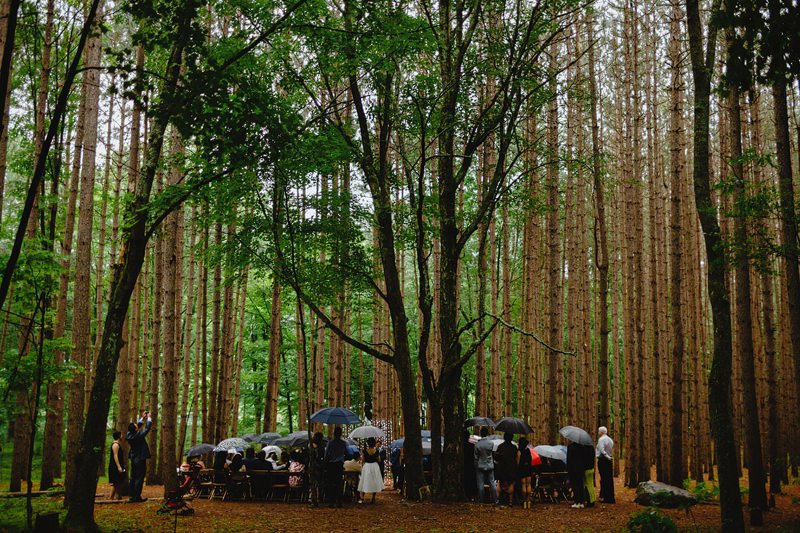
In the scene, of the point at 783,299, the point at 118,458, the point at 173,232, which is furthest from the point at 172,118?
the point at 783,299

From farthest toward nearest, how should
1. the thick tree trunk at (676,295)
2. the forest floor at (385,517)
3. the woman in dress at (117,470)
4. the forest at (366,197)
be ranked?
the woman in dress at (117,470), the thick tree trunk at (676,295), the forest floor at (385,517), the forest at (366,197)

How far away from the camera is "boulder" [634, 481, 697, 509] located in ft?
32.1

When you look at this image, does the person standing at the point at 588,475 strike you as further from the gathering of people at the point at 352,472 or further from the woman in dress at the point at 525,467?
the woman in dress at the point at 525,467

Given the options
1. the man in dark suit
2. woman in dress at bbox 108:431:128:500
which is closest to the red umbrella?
the man in dark suit

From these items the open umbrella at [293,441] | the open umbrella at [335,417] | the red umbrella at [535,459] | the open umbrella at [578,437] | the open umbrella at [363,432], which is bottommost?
the red umbrella at [535,459]

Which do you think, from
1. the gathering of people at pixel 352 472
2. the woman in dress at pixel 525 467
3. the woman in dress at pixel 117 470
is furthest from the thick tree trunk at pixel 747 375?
the woman in dress at pixel 117 470

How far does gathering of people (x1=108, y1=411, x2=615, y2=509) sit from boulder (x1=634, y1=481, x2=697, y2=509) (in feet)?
2.27

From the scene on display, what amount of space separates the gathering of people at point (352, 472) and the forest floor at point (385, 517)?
0.38 m

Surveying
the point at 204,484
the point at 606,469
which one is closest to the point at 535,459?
the point at 606,469

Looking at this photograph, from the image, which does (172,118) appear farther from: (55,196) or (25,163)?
(25,163)

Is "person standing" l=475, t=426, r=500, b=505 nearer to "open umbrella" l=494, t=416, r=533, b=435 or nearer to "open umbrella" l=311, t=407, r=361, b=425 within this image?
"open umbrella" l=494, t=416, r=533, b=435

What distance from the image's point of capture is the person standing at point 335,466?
1091 centimetres

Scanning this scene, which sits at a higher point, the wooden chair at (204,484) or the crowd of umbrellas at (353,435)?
the crowd of umbrellas at (353,435)

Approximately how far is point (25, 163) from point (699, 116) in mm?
12003
